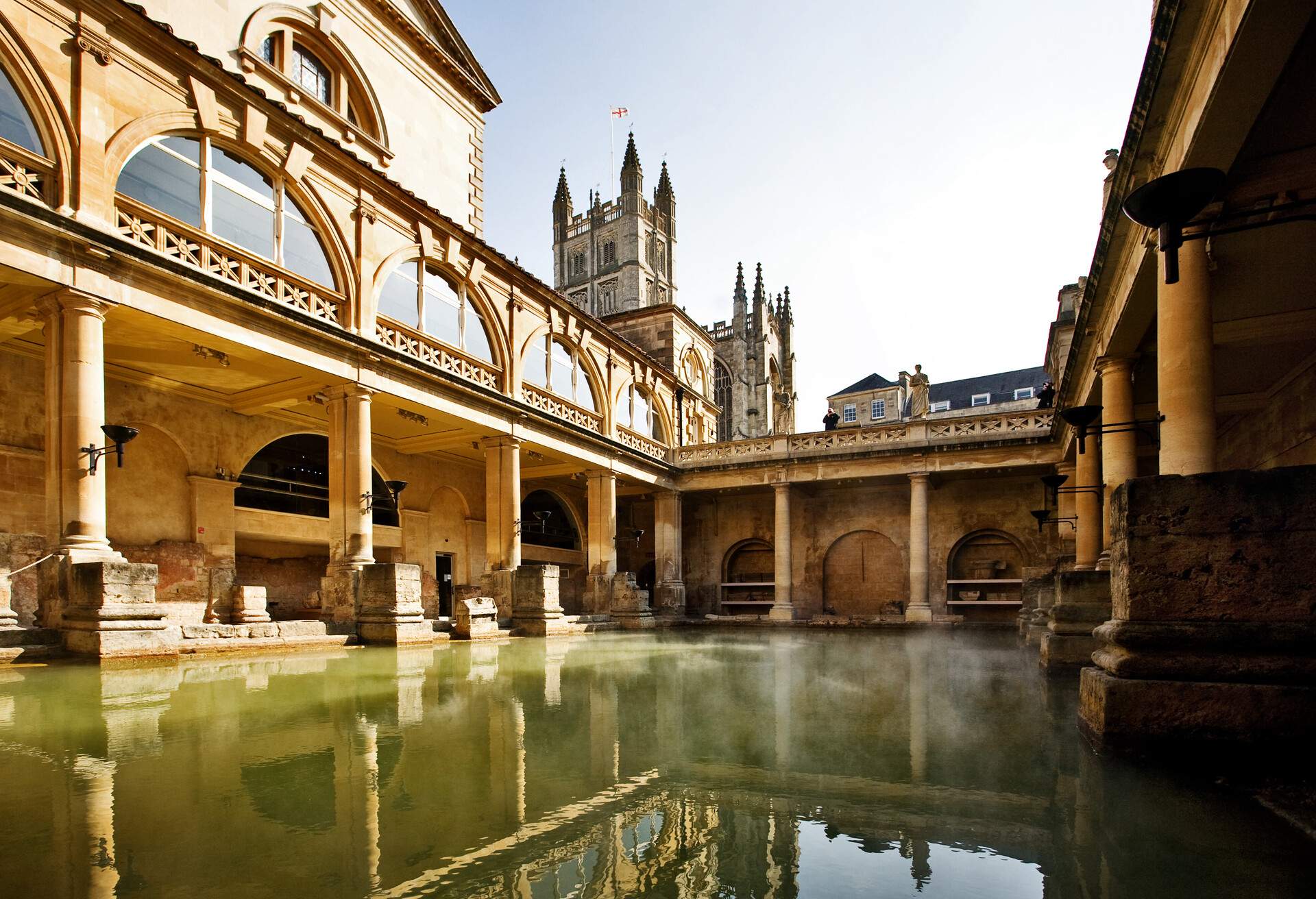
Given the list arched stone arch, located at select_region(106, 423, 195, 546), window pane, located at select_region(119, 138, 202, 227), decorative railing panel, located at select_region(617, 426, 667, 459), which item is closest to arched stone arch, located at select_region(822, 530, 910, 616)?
decorative railing panel, located at select_region(617, 426, 667, 459)

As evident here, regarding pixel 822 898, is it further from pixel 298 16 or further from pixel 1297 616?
pixel 298 16

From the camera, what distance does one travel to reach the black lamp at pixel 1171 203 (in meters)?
4.25

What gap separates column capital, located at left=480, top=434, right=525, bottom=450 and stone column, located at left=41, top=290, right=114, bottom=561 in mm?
9371

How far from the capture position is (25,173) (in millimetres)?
10148

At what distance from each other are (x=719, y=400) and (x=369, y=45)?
3800 cm

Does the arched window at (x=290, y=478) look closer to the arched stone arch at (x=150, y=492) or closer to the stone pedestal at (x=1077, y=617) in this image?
the arched stone arch at (x=150, y=492)

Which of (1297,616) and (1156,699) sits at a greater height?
(1297,616)

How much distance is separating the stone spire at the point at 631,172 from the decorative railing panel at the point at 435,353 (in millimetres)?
44599

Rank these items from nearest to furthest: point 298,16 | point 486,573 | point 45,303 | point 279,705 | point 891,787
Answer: point 891,787
point 279,705
point 45,303
point 298,16
point 486,573

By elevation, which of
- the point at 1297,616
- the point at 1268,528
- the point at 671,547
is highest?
the point at 1268,528

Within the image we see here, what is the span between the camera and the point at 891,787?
360 cm

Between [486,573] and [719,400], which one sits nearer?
[486,573]

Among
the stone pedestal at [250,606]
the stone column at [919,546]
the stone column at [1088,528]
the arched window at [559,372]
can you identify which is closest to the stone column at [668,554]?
the arched window at [559,372]

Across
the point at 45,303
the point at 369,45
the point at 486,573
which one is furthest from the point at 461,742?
the point at 369,45
